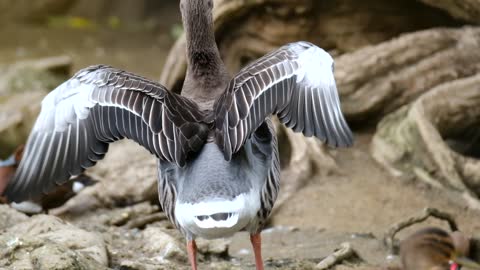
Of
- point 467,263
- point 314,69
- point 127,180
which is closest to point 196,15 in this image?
point 314,69

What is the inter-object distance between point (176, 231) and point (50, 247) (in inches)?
78.7

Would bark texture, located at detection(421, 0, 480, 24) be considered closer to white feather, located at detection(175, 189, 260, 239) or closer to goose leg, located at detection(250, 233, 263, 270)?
goose leg, located at detection(250, 233, 263, 270)

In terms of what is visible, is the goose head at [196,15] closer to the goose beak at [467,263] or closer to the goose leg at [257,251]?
the goose leg at [257,251]

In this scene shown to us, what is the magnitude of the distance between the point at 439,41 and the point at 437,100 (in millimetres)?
707

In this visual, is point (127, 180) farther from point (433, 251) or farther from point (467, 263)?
point (467, 263)

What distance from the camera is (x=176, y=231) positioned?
7141 millimetres

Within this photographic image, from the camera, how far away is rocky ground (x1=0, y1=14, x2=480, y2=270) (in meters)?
6.00

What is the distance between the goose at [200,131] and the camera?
5.13 m

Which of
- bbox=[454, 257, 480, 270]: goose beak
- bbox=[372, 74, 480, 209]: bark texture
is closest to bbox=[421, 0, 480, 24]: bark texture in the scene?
bbox=[372, 74, 480, 209]: bark texture

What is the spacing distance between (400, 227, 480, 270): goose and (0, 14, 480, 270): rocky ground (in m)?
0.62

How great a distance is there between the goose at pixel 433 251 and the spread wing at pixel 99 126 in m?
1.54

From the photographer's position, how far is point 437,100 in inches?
320

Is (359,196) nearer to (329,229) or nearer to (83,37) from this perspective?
(329,229)

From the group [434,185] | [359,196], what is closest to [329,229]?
[359,196]
